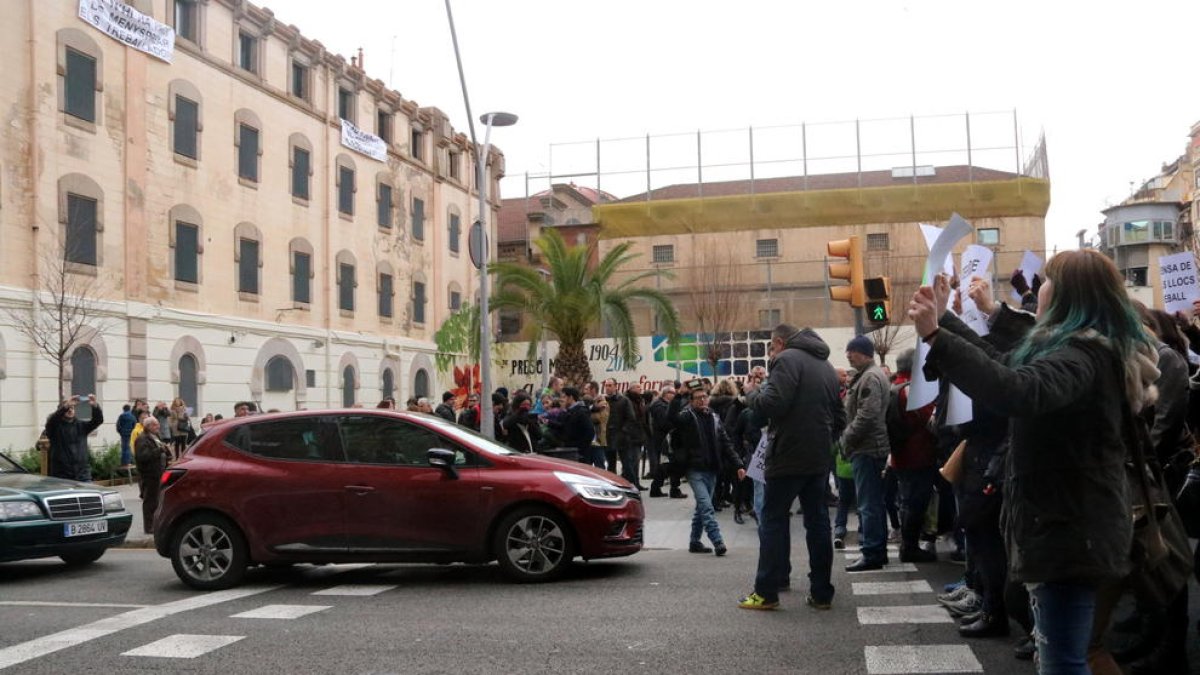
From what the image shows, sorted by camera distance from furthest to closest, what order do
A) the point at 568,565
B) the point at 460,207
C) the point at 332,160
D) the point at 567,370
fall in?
the point at 460,207 → the point at 332,160 → the point at 567,370 → the point at 568,565

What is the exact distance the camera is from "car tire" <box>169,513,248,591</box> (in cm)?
992

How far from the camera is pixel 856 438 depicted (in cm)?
994

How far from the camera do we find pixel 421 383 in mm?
43594

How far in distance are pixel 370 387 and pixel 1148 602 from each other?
36.5 meters

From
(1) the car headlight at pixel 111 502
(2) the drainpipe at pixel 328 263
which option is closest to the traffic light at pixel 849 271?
(1) the car headlight at pixel 111 502

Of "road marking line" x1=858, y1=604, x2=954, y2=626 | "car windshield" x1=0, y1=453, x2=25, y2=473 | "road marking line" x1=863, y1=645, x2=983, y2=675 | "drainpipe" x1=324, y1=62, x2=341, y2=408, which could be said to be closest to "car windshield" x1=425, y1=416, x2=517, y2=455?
"road marking line" x1=858, y1=604, x2=954, y2=626

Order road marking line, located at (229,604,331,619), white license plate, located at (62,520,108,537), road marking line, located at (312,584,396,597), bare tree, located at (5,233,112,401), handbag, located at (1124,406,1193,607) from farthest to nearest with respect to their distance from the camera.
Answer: bare tree, located at (5,233,112,401) < white license plate, located at (62,520,108,537) < road marking line, located at (312,584,396,597) < road marking line, located at (229,604,331,619) < handbag, located at (1124,406,1193,607)

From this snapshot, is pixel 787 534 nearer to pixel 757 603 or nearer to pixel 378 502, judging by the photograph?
pixel 757 603

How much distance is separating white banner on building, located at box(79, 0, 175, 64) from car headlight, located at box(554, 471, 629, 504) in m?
21.6

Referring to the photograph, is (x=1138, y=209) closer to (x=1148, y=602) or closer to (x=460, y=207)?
(x=460, y=207)

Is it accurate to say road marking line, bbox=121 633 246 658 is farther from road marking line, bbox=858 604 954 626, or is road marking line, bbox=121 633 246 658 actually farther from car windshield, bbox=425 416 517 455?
road marking line, bbox=858 604 954 626

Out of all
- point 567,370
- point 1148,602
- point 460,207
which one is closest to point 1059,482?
point 1148,602

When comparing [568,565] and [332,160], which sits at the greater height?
[332,160]

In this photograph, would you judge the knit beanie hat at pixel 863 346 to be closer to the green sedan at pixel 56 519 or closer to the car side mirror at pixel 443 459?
the car side mirror at pixel 443 459
